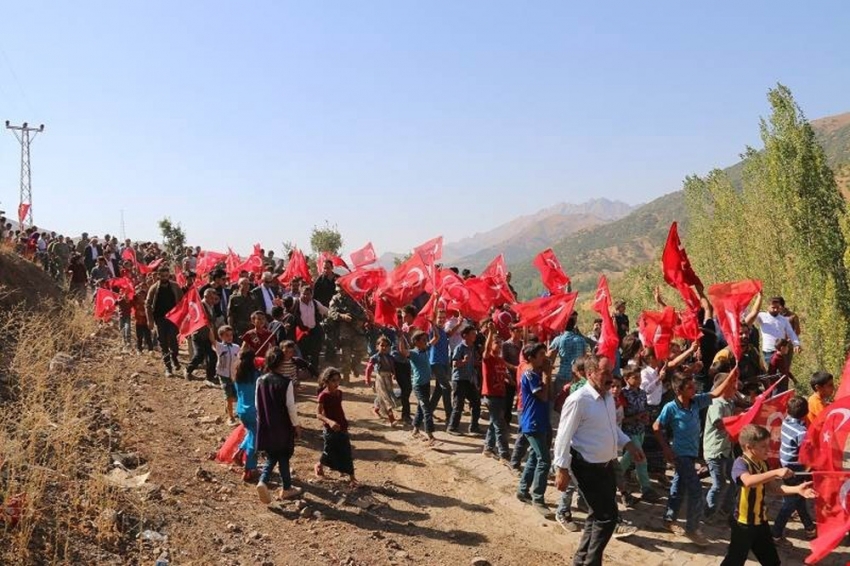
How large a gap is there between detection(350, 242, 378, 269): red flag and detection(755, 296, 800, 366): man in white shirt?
25.0ft

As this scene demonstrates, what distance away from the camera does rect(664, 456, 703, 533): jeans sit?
247 inches

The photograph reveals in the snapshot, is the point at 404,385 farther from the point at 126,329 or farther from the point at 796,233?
the point at 796,233

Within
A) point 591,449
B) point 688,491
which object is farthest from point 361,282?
point 591,449

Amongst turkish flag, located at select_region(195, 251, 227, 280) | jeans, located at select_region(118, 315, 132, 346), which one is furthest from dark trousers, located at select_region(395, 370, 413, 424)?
turkish flag, located at select_region(195, 251, 227, 280)

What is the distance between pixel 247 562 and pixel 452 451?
12.5 ft

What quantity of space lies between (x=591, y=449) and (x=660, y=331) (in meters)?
4.80

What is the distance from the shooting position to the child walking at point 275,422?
6633 millimetres

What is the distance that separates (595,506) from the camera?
5.00 m

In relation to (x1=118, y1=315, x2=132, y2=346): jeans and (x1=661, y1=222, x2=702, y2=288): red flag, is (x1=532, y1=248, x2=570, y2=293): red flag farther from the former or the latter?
(x1=118, y1=315, x2=132, y2=346): jeans

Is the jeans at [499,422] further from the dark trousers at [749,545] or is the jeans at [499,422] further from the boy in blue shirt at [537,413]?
the dark trousers at [749,545]

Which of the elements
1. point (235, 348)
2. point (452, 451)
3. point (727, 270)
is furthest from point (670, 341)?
point (727, 270)

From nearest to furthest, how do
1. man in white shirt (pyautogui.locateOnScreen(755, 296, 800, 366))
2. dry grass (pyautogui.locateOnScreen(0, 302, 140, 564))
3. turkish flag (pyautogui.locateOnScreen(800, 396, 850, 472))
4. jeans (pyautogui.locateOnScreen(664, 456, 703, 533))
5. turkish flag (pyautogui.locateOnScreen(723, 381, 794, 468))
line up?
turkish flag (pyautogui.locateOnScreen(800, 396, 850, 472)), dry grass (pyautogui.locateOnScreen(0, 302, 140, 564)), turkish flag (pyautogui.locateOnScreen(723, 381, 794, 468)), jeans (pyautogui.locateOnScreen(664, 456, 703, 533)), man in white shirt (pyautogui.locateOnScreen(755, 296, 800, 366))

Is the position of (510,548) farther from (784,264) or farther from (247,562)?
(784,264)

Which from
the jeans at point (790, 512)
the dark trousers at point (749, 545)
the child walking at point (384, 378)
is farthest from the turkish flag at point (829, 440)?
the child walking at point (384, 378)
